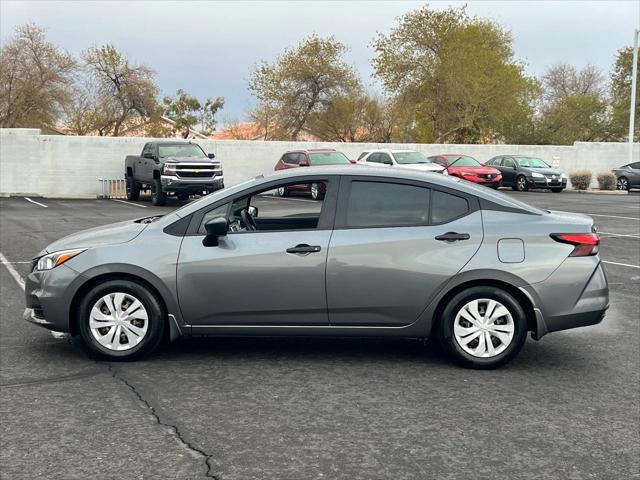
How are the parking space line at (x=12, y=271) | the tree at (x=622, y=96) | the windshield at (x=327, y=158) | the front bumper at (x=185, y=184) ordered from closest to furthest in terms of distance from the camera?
the parking space line at (x=12, y=271) → the front bumper at (x=185, y=184) → the windshield at (x=327, y=158) → the tree at (x=622, y=96)

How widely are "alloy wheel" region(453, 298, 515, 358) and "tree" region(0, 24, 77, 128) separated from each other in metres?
44.3

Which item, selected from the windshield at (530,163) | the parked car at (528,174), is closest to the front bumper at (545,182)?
the parked car at (528,174)

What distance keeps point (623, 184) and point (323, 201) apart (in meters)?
33.9

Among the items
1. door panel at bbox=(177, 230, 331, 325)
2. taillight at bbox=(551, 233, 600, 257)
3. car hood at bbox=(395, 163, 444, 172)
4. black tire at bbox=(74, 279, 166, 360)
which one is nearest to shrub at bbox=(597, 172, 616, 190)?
car hood at bbox=(395, 163, 444, 172)

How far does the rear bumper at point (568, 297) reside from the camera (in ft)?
19.3

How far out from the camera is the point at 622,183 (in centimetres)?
3675

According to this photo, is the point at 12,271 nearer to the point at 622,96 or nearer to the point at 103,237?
the point at 103,237

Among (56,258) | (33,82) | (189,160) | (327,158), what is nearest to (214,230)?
(56,258)

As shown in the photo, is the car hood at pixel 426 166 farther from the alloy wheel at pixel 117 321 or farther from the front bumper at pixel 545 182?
the alloy wheel at pixel 117 321

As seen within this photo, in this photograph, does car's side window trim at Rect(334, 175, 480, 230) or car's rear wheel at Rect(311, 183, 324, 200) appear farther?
car's rear wheel at Rect(311, 183, 324, 200)

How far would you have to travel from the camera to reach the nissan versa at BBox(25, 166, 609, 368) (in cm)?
588

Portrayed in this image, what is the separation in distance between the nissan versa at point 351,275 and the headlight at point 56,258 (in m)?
0.01

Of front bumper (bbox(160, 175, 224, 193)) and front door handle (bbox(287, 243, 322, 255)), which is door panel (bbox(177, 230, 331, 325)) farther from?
front bumper (bbox(160, 175, 224, 193))

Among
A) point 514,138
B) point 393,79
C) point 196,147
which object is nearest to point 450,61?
point 393,79
